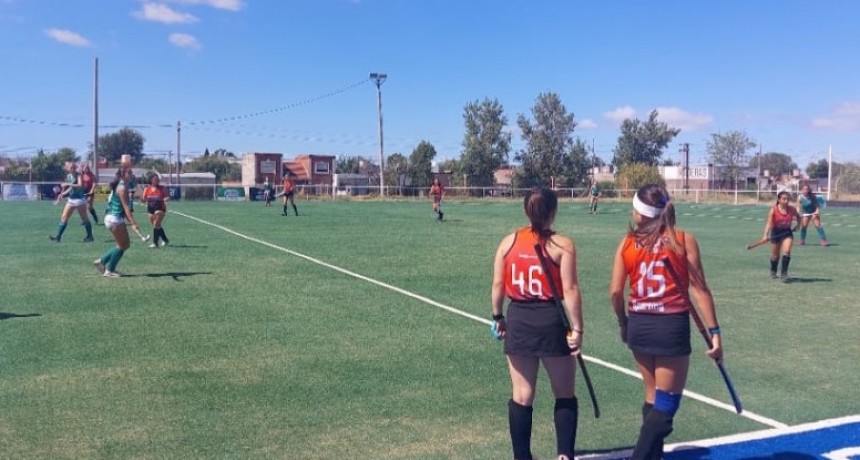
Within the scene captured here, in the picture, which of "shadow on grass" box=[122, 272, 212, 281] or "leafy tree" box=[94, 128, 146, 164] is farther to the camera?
"leafy tree" box=[94, 128, 146, 164]

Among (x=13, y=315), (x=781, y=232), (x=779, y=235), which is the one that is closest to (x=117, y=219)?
(x=13, y=315)

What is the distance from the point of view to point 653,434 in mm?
4824

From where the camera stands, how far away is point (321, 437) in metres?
5.80

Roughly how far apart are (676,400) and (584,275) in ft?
34.0

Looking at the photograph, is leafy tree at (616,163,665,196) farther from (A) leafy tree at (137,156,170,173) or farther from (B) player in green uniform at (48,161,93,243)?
(A) leafy tree at (137,156,170,173)

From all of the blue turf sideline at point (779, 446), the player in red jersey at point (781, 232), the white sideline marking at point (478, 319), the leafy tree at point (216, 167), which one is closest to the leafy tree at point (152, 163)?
the leafy tree at point (216, 167)

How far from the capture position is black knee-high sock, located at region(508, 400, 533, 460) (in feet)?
16.5

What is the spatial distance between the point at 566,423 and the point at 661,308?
948mm

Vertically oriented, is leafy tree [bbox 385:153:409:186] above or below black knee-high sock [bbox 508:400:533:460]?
above

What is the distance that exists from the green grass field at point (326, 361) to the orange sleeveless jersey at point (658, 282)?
1378 mm

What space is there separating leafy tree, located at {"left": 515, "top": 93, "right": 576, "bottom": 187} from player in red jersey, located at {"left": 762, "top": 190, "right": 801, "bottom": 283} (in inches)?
2899

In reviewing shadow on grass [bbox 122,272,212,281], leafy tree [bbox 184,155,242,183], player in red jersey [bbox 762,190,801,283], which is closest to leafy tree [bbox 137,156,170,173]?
leafy tree [bbox 184,155,242,183]

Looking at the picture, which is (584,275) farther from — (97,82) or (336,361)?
(97,82)

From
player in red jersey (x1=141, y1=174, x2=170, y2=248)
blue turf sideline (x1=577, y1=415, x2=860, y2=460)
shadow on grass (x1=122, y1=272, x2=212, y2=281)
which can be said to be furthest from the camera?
player in red jersey (x1=141, y1=174, x2=170, y2=248)
